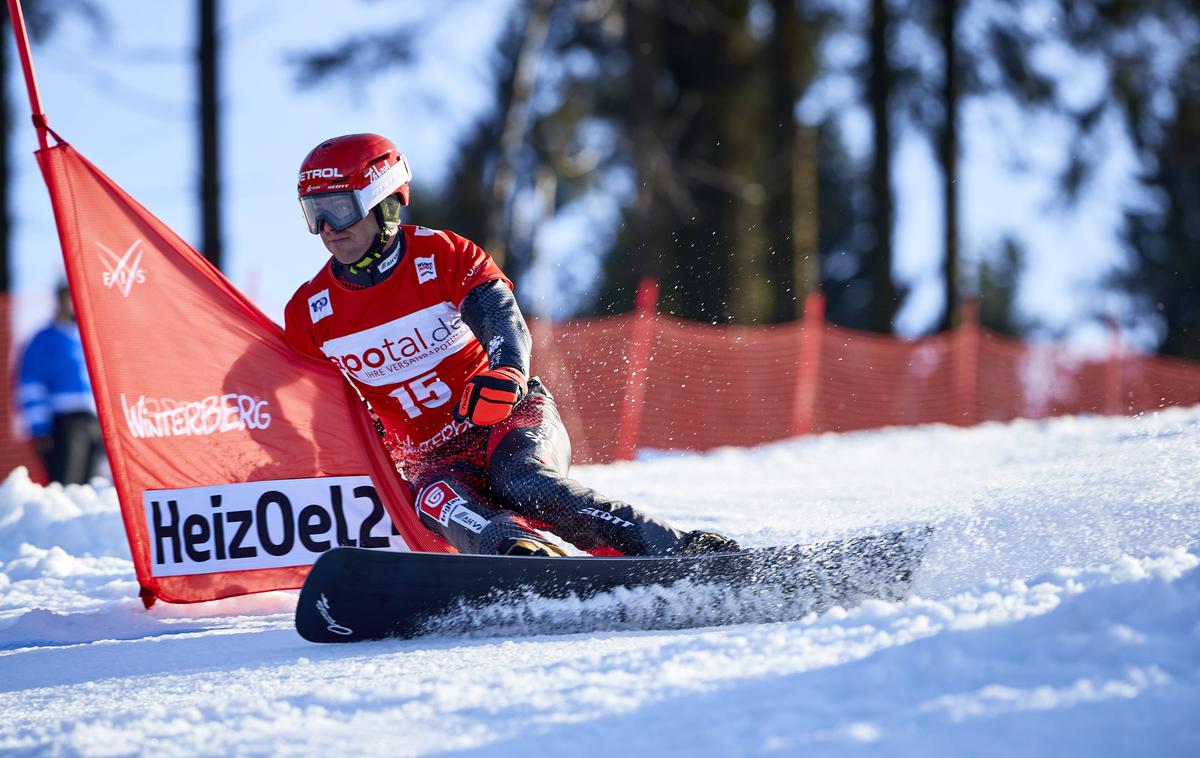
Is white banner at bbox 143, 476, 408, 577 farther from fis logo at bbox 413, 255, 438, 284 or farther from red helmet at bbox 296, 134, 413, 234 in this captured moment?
red helmet at bbox 296, 134, 413, 234

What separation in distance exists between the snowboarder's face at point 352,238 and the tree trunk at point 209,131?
8704 mm

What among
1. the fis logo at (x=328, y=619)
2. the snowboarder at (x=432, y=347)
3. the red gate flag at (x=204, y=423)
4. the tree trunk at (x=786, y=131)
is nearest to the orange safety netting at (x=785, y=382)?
the tree trunk at (x=786, y=131)

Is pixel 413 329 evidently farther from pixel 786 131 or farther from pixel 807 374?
pixel 786 131

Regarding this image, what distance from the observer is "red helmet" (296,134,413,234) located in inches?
162

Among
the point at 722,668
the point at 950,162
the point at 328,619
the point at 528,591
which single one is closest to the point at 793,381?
the point at 950,162

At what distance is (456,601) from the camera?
138 inches

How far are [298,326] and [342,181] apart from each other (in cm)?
62

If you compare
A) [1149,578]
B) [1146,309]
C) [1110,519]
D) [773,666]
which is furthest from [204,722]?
[1146,309]

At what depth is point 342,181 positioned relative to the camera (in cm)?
411

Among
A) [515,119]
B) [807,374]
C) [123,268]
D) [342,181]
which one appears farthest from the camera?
[515,119]

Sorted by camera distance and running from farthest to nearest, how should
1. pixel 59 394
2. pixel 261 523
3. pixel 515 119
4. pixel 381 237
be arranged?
pixel 515 119
pixel 59 394
pixel 261 523
pixel 381 237

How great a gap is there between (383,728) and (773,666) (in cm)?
88

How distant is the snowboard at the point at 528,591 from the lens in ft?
11.3

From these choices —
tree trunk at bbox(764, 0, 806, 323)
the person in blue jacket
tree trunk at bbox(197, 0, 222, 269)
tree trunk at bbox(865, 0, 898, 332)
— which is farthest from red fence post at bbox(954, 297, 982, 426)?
the person in blue jacket
